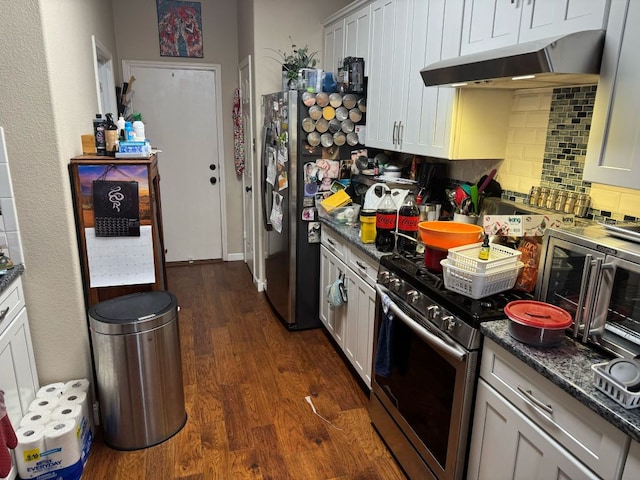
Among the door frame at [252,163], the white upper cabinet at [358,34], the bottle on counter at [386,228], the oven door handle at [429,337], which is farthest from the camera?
the door frame at [252,163]

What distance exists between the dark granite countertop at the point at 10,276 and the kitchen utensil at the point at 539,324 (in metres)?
1.97

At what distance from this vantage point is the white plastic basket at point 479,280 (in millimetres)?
1682

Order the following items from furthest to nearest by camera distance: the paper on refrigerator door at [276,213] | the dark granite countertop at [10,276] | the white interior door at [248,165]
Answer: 1. the white interior door at [248,165]
2. the paper on refrigerator door at [276,213]
3. the dark granite countertop at [10,276]

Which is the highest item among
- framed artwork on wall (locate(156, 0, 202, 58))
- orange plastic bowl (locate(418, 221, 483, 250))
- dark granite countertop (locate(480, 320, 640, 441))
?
framed artwork on wall (locate(156, 0, 202, 58))

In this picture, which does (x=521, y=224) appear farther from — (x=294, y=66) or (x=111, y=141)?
(x=294, y=66)

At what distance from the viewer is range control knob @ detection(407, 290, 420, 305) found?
191 cm

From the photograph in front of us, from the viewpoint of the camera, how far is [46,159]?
2035mm

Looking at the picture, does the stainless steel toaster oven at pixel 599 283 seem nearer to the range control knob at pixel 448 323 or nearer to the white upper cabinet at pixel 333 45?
the range control knob at pixel 448 323

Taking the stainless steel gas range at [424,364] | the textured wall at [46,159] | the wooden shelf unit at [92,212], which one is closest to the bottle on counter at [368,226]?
the stainless steel gas range at [424,364]

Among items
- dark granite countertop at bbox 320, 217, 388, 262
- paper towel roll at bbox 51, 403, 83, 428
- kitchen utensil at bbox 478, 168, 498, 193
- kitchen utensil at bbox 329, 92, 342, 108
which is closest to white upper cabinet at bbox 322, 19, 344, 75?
kitchen utensil at bbox 329, 92, 342, 108

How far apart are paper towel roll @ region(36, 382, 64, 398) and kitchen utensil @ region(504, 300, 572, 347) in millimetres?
2102

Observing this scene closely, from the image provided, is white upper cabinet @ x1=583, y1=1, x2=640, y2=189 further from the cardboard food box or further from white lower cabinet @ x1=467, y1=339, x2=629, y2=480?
white lower cabinet @ x1=467, y1=339, x2=629, y2=480

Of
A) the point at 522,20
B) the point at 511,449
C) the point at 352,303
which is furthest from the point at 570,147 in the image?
the point at 352,303

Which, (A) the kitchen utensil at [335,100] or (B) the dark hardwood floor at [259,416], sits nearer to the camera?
(B) the dark hardwood floor at [259,416]
